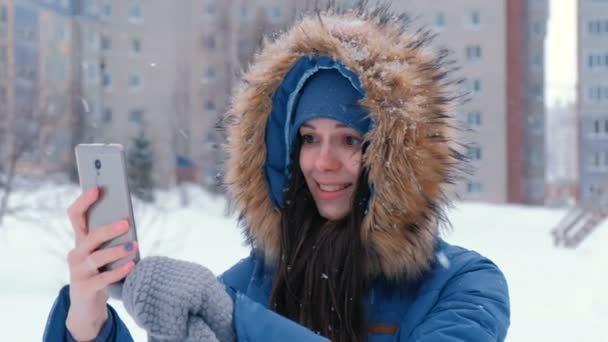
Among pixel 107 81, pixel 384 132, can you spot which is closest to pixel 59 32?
pixel 107 81

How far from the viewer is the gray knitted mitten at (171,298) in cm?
131

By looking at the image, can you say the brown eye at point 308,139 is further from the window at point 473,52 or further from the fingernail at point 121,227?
the window at point 473,52

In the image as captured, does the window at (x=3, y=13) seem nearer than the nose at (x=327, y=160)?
No

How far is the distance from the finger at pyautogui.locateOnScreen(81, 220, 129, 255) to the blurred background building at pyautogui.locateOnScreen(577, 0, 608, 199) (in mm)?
37637

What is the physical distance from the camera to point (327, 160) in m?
1.91

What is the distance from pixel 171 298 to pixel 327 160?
699mm

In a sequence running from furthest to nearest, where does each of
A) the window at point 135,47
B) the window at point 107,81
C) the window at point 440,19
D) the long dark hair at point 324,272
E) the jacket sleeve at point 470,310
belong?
the window at point 440,19 < the window at point 107,81 < the window at point 135,47 < the long dark hair at point 324,272 < the jacket sleeve at point 470,310

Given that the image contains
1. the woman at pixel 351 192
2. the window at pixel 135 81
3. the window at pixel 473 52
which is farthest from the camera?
the window at pixel 473 52

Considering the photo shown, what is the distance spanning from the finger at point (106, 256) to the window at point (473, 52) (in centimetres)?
3555

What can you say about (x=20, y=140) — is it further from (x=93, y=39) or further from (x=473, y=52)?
(x=473, y=52)

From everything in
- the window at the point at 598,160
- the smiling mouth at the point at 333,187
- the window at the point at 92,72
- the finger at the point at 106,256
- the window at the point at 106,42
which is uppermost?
the window at the point at 106,42

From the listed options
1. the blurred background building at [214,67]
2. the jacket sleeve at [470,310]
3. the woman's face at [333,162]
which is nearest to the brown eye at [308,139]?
the woman's face at [333,162]

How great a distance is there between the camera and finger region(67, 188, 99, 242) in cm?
138

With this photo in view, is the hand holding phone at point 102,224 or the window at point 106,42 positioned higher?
the window at point 106,42
